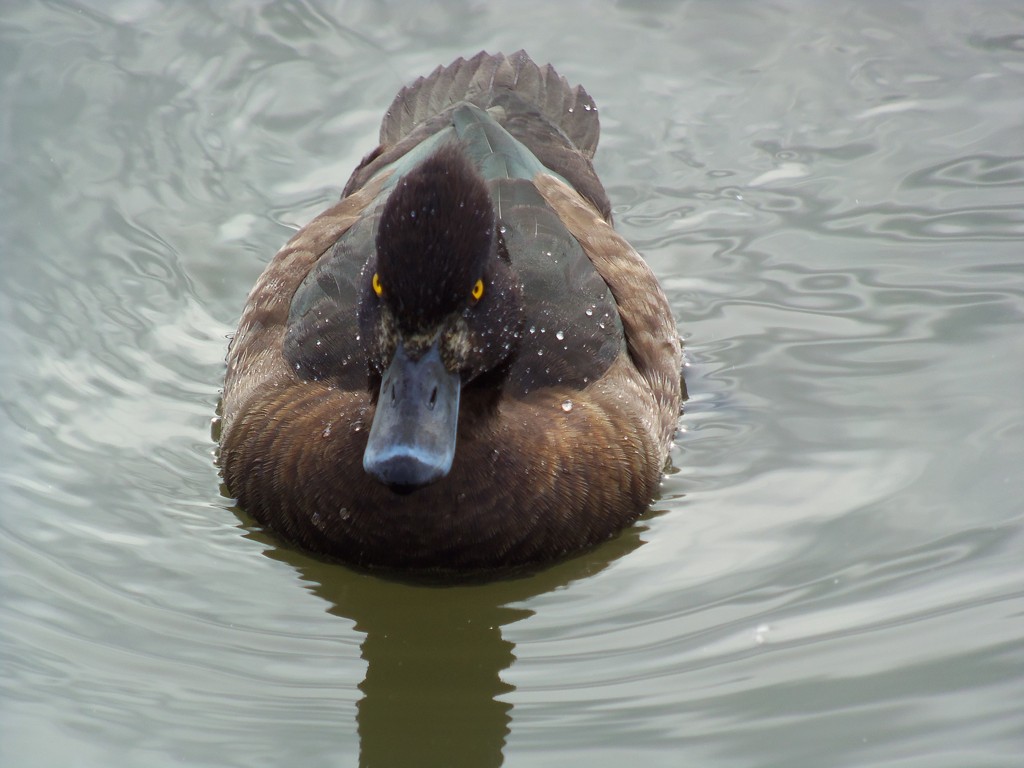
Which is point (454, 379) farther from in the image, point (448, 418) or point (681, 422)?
point (681, 422)

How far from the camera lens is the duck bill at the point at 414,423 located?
16.2 feet

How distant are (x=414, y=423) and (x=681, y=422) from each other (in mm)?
2241

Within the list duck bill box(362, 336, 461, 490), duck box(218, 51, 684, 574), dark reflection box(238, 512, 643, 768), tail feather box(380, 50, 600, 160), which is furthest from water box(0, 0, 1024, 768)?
duck bill box(362, 336, 461, 490)

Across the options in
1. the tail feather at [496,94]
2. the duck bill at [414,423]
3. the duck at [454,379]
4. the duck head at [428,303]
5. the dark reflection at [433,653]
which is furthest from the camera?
the tail feather at [496,94]

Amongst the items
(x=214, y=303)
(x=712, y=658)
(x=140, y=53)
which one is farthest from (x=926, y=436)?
(x=140, y=53)

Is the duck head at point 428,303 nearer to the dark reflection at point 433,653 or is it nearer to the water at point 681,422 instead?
the dark reflection at point 433,653

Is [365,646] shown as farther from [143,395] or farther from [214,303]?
[214,303]

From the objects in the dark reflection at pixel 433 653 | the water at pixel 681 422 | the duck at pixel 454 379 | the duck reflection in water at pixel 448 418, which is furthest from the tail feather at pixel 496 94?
the dark reflection at pixel 433 653

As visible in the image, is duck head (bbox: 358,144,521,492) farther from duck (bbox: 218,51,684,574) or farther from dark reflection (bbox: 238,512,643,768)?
dark reflection (bbox: 238,512,643,768)

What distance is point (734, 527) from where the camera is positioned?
5.92 metres

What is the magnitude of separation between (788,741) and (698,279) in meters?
3.99

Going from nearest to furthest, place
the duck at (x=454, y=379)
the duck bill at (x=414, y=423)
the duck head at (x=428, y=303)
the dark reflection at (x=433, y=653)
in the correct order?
the dark reflection at (x=433, y=653)
the duck bill at (x=414, y=423)
the duck head at (x=428, y=303)
the duck at (x=454, y=379)

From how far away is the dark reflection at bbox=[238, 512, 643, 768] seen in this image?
15.3 feet

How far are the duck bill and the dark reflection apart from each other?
66 cm
